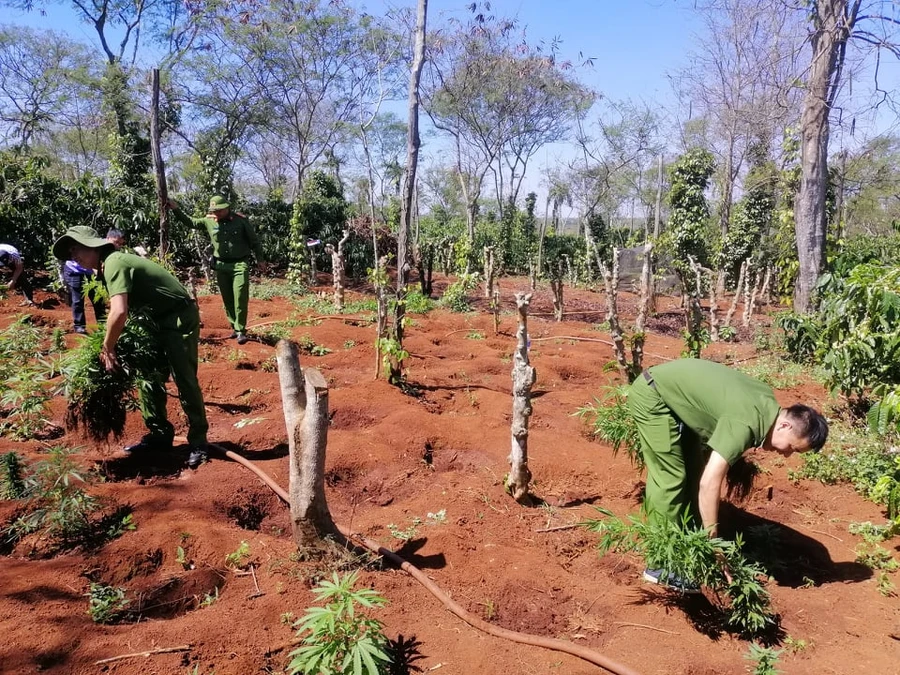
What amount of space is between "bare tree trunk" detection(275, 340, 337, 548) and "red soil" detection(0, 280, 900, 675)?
0.70ft

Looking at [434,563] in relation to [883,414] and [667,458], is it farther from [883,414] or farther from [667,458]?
[883,414]

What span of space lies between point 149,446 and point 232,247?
124 inches

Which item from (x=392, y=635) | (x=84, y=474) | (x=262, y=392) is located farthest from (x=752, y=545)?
(x=262, y=392)

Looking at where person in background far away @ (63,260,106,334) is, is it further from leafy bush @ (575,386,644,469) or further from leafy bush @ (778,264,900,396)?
leafy bush @ (778,264,900,396)

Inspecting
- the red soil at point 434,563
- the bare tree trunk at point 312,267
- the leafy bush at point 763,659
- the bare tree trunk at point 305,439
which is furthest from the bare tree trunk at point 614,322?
the bare tree trunk at point 312,267

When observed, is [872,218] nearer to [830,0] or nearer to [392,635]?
[830,0]

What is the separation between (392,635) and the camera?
2.40 metres

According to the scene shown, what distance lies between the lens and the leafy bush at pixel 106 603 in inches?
96.3

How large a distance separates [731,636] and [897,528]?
49.8 inches

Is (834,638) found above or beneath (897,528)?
beneath

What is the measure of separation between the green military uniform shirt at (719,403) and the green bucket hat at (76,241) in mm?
3505

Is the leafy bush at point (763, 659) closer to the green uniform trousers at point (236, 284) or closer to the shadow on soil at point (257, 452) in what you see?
the shadow on soil at point (257, 452)

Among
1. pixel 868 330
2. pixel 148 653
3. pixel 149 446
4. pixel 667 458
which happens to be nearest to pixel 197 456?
pixel 149 446

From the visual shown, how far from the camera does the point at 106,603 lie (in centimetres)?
248
